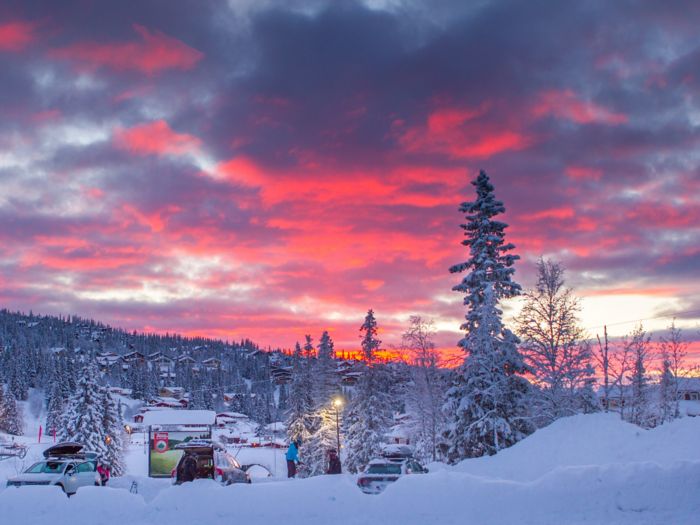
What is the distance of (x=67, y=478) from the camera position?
922 inches

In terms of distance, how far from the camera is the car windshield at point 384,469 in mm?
20859

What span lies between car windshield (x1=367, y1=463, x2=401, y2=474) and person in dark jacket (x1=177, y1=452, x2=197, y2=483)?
20.0ft

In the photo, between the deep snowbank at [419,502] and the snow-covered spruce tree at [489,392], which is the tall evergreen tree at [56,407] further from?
the deep snowbank at [419,502]

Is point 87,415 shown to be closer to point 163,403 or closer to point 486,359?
point 486,359

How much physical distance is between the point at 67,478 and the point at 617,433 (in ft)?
68.5

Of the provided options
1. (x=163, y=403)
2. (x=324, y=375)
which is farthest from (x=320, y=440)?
(x=163, y=403)

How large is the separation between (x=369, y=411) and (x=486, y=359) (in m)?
23.3

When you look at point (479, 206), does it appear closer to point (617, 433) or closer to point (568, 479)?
point (617, 433)

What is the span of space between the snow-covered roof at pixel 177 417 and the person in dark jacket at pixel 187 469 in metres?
14.3

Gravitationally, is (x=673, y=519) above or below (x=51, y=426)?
above

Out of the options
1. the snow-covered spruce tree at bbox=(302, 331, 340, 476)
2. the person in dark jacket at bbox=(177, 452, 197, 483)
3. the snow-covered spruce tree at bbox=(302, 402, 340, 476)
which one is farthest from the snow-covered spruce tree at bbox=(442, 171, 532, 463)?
the snow-covered spruce tree at bbox=(302, 402, 340, 476)

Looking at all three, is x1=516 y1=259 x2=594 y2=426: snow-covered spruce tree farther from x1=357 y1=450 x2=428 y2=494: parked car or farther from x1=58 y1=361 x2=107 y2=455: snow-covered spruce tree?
x1=58 y1=361 x2=107 y2=455: snow-covered spruce tree

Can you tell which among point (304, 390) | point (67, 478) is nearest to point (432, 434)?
point (304, 390)

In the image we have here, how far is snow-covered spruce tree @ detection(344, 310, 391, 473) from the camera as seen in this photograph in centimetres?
5469
